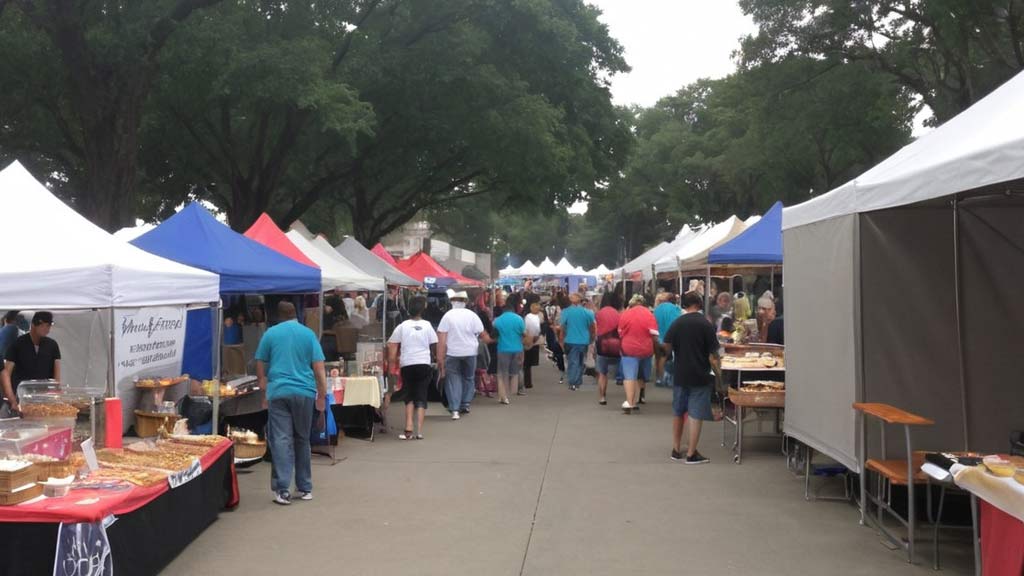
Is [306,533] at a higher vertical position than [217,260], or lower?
Result: lower

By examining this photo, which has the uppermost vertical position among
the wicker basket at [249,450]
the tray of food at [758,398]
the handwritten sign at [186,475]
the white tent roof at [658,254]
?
the white tent roof at [658,254]

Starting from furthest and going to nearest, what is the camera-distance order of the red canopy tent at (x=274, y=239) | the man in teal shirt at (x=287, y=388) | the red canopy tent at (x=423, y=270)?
the red canopy tent at (x=423, y=270)
the red canopy tent at (x=274, y=239)
the man in teal shirt at (x=287, y=388)

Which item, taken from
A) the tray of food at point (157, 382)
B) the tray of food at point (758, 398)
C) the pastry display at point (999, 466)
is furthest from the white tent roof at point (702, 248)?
the pastry display at point (999, 466)

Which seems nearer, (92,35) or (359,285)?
(359,285)

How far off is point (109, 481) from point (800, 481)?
6257mm

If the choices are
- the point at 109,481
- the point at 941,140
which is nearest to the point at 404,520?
the point at 109,481

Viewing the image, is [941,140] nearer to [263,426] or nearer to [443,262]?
[263,426]

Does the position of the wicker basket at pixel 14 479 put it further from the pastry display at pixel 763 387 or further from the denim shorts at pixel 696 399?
the pastry display at pixel 763 387

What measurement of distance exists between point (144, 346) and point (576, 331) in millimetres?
8338

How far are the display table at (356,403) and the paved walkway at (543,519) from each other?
53cm

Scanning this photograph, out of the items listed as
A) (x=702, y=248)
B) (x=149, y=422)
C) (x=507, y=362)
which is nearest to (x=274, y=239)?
(x=507, y=362)

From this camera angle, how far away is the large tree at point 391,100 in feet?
67.2

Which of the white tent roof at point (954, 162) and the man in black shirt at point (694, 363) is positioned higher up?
the white tent roof at point (954, 162)

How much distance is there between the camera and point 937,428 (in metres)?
7.70
